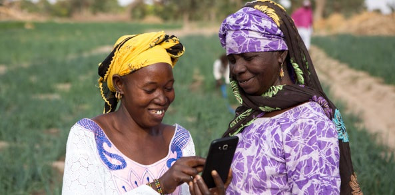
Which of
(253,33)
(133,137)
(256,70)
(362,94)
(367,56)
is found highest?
(253,33)

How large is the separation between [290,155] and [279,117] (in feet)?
0.55

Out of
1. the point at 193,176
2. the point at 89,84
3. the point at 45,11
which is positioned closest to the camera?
the point at 193,176

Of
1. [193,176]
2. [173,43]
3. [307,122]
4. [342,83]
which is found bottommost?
[342,83]

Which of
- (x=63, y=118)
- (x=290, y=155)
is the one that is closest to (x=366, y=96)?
(x=63, y=118)

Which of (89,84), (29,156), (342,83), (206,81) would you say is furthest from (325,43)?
(29,156)

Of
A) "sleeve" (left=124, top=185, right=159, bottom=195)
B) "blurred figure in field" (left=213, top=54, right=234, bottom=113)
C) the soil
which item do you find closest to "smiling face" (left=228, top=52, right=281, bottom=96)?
"sleeve" (left=124, top=185, right=159, bottom=195)

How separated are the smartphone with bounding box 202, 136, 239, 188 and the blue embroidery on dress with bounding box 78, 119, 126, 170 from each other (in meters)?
0.35

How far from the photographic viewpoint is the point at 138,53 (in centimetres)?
178

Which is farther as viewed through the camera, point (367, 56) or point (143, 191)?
point (367, 56)

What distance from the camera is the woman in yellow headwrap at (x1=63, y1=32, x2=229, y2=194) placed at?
1.68m

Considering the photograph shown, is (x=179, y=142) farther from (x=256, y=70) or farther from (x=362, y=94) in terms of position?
(x=362, y=94)

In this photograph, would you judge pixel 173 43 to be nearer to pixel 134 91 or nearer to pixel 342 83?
pixel 134 91

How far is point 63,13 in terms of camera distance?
63.9 m

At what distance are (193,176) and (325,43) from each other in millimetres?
15586
